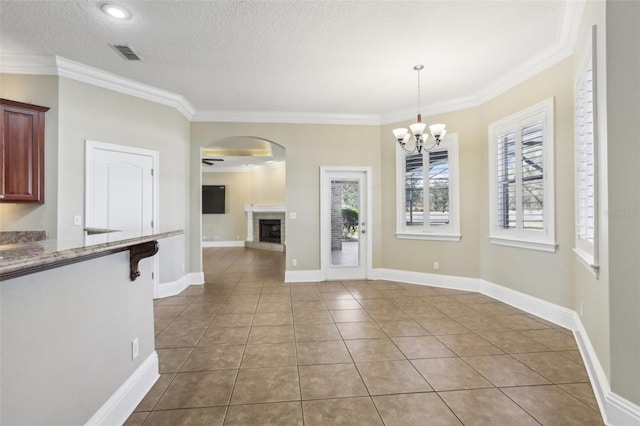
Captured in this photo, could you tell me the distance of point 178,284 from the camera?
15.3 feet

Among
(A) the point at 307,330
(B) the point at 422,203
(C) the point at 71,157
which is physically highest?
(C) the point at 71,157

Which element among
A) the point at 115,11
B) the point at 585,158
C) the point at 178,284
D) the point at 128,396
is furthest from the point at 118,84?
the point at 585,158

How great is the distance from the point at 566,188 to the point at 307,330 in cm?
318

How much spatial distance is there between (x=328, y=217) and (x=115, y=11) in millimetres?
3861

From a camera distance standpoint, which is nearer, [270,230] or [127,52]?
[127,52]

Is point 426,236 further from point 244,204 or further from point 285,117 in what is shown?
point 244,204

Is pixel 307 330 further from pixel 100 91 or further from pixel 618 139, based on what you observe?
pixel 100 91

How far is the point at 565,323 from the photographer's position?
3199 millimetres

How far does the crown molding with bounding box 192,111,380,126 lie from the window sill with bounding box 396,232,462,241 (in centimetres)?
206

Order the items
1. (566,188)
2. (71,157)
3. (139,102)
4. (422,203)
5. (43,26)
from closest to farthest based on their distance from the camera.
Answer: (43,26) < (566,188) < (71,157) < (139,102) < (422,203)

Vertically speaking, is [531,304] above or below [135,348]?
below

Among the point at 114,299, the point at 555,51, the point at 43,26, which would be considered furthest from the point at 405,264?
the point at 43,26

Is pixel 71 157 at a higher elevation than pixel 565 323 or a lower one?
higher

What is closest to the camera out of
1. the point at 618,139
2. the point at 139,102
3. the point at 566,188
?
the point at 618,139
